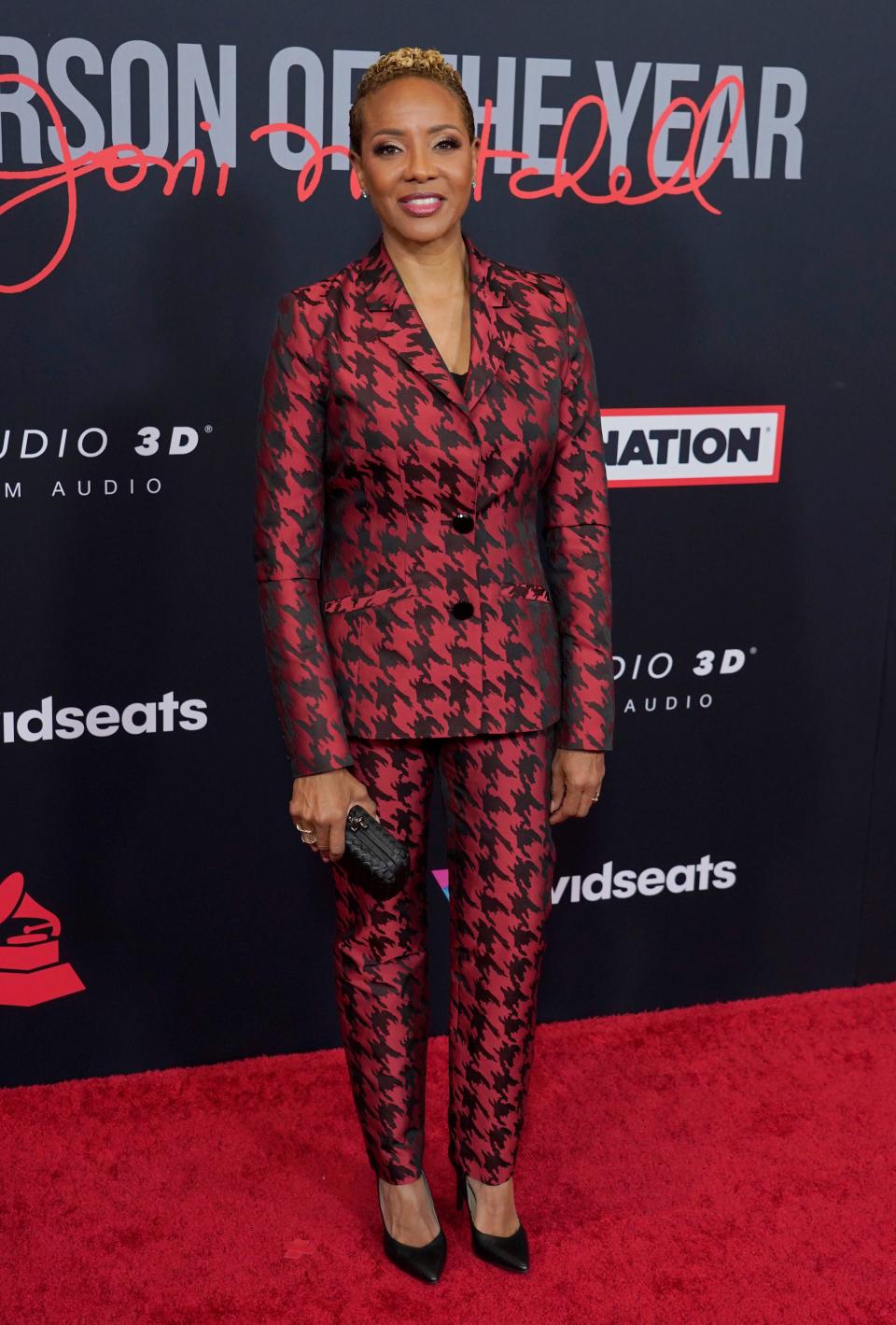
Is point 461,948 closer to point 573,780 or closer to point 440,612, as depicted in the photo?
point 573,780

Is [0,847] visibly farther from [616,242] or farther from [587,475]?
[616,242]

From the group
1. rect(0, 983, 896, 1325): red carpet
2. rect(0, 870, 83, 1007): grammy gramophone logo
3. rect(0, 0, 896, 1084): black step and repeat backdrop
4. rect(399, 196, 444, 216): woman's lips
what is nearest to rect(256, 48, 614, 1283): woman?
rect(399, 196, 444, 216): woman's lips

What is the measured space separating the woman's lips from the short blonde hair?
102 millimetres

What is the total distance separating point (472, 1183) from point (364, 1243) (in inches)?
7.8

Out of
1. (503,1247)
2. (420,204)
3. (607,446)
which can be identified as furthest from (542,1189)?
(420,204)

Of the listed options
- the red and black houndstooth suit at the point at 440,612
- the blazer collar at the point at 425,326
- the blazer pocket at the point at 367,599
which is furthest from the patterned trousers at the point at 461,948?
the blazer collar at the point at 425,326

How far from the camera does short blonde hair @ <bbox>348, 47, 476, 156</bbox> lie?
1.93 m

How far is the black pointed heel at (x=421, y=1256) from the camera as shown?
7.25 feet

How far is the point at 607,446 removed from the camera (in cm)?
276

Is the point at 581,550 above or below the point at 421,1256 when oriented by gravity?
above

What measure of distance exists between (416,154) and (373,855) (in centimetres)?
89

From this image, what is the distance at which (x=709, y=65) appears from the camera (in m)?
2.63

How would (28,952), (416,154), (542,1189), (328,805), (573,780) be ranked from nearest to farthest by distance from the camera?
(416,154) < (328,805) < (573,780) < (542,1189) < (28,952)

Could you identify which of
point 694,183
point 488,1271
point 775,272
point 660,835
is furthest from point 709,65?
point 488,1271
